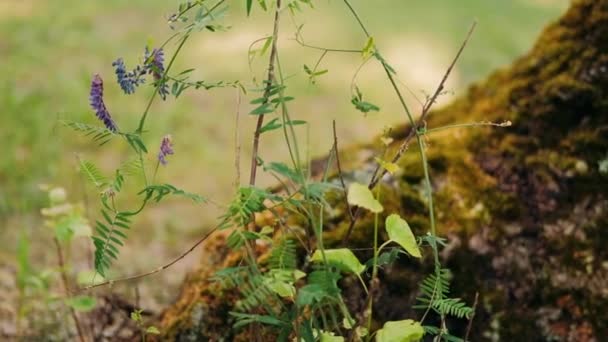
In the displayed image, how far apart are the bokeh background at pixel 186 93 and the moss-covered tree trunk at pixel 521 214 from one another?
0.68 meters

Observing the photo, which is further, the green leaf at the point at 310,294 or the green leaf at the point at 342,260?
the green leaf at the point at 342,260

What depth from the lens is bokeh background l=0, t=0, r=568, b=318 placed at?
4336mm

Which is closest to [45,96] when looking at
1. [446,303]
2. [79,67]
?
[79,67]

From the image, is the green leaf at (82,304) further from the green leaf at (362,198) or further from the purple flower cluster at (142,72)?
the green leaf at (362,198)

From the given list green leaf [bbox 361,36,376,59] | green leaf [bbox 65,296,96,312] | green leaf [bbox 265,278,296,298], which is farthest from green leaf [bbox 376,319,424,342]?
green leaf [bbox 65,296,96,312]

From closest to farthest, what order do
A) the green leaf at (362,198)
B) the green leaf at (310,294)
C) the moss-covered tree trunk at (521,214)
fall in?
the green leaf at (310,294)
the green leaf at (362,198)
the moss-covered tree trunk at (521,214)

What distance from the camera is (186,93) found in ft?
20.5

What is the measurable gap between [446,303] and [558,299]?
2.74ft

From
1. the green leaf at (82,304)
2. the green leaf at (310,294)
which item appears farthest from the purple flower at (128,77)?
the green leaf at (82,304)

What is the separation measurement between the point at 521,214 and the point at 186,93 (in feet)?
14.8

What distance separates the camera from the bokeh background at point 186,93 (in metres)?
4.34

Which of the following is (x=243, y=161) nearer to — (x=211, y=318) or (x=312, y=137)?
(x=312, y=137)

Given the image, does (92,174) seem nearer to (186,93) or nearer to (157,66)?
(157,66)

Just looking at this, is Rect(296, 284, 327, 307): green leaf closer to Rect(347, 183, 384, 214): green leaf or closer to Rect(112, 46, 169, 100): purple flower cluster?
Rect(347, 183, 384, 214): green leaf
